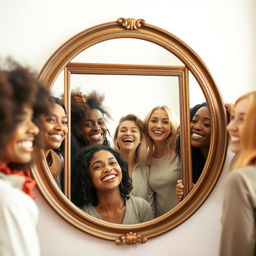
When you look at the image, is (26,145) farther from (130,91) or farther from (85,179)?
(130,91)

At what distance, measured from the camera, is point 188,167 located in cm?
203

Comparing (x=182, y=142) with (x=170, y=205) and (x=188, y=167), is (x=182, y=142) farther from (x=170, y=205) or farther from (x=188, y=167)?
(x=170, y=205)

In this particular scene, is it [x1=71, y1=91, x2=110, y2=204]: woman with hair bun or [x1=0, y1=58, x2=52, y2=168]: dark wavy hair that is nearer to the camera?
[x1=0, y1=58, x2=52, y2=168]: dark wavy hair

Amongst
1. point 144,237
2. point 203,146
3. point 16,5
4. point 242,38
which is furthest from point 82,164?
point 242,38

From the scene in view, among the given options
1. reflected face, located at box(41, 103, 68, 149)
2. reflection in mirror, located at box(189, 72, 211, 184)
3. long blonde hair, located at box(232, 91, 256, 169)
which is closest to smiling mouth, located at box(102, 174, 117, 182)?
reflected face, located at box(41, 103, 68, 149)

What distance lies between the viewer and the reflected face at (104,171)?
1.94 meters

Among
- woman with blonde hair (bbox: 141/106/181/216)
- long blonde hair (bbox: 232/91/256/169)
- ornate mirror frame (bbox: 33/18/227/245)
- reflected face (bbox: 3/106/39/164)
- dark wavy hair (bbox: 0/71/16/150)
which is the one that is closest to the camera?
dark wavy hair (bbox: 0/71/16/150)

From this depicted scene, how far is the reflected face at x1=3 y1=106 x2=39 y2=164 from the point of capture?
1.31m

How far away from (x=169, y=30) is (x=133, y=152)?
659 millimetres

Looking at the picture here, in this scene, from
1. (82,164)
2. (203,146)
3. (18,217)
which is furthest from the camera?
(203,146)

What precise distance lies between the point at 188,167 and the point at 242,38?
76 centimetres

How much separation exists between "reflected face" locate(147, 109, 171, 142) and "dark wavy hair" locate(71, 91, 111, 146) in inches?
8.6

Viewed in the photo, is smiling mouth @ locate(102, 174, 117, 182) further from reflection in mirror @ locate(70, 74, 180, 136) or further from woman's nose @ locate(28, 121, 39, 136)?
woman's nose @ locate(28, 121, 39, 136)

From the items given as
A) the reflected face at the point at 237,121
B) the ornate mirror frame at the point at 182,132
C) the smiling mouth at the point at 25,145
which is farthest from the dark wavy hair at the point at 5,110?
the reflected face at the point at 237,121
